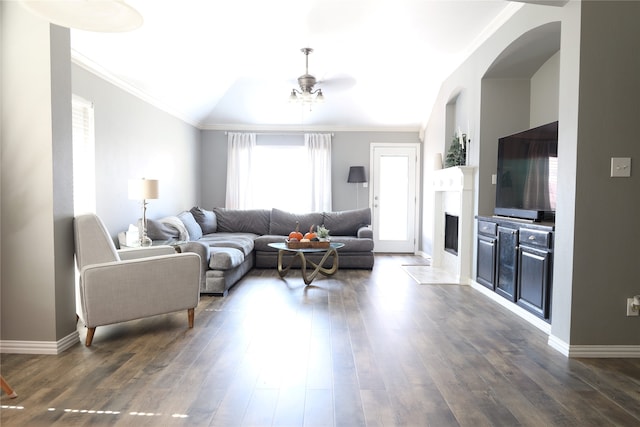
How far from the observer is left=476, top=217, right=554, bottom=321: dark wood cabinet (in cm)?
330

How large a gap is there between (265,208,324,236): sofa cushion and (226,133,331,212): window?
0.86 metres

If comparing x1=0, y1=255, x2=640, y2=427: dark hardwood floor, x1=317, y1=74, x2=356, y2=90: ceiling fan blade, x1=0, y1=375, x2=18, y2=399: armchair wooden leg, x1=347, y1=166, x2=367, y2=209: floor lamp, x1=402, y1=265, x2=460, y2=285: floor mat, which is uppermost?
x1=317, y1=74, x2=356, y2=90: ceiling fan blade

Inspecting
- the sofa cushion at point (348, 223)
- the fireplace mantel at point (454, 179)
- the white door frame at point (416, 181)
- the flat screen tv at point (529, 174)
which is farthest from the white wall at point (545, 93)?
the white door frame at point (416, 181)

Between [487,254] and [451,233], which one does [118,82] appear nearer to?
[487,254]

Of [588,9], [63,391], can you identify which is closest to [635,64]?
[588,9]

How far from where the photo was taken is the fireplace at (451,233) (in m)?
5.83

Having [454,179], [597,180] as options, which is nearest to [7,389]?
[597,180]

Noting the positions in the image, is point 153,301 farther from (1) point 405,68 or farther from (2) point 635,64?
(1) point 405,68

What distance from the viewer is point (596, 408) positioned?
2129mm

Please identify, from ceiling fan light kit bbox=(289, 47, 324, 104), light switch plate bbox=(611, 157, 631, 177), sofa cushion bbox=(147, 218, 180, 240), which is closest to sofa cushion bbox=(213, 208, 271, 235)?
sofa cushion bbox=(147, 218, 180, 240)

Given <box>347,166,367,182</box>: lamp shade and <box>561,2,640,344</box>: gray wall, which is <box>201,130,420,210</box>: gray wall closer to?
<box>347,166,367,182</box>: lamp shade

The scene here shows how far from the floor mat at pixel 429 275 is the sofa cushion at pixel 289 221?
1.58 m

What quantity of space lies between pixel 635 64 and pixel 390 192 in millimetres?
5166

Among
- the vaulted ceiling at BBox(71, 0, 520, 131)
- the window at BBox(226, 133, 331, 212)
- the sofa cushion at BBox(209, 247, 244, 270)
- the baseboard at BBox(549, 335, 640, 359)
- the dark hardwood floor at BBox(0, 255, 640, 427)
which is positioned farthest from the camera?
the window at BBox(226, 133, 331, 212)
